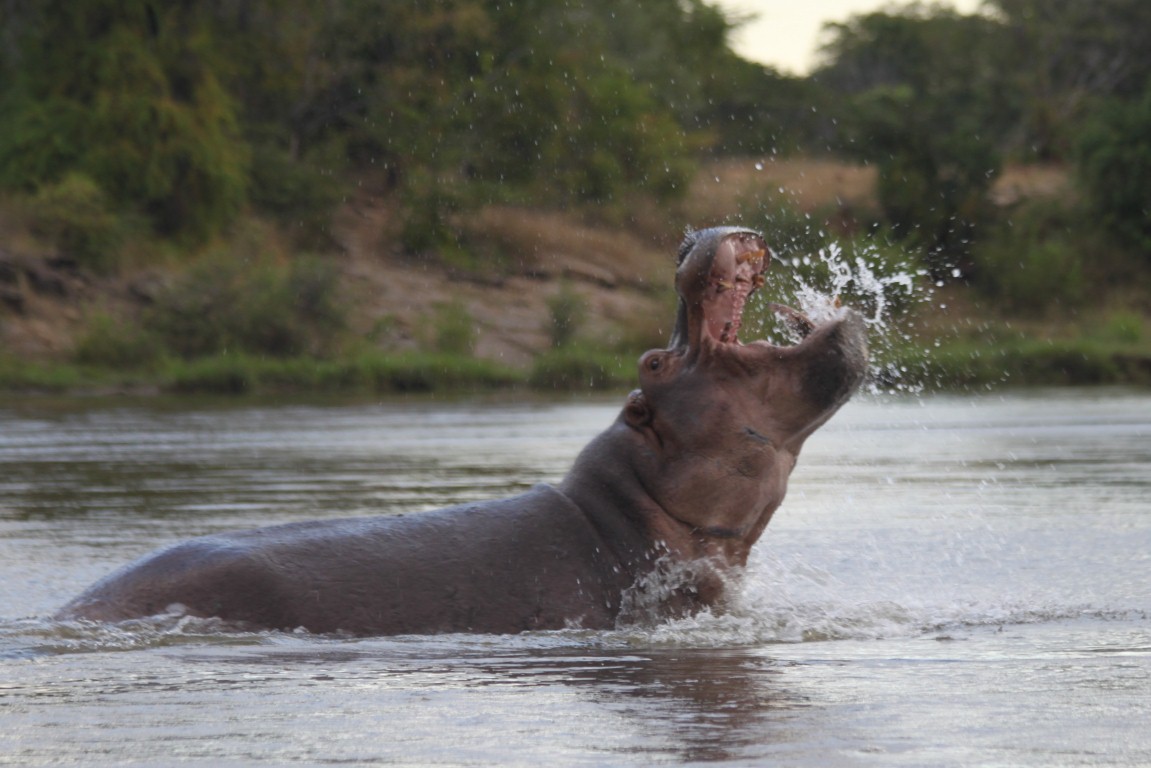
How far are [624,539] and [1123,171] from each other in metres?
33.6

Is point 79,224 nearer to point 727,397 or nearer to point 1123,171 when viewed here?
point 1123,171

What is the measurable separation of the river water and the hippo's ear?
0.58 m

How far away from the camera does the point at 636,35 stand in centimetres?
4859

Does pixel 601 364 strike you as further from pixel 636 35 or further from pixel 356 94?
pixel 636 35

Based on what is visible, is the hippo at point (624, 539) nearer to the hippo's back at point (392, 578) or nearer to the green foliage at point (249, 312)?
the hippo's back at point (392, 578)

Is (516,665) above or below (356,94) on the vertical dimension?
below

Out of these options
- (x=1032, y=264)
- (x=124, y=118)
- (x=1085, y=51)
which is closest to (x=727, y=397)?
(x=124, y=118)

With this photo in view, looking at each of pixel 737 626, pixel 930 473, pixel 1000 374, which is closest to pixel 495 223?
pixel 1000 374

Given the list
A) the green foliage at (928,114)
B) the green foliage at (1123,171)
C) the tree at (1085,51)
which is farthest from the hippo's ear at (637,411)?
the tree at (1085,51)

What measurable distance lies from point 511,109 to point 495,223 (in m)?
2.25

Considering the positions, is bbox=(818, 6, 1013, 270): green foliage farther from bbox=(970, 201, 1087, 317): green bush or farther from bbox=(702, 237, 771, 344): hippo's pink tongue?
bbox=(702, 237, 771, 344): hippo's pink tongue

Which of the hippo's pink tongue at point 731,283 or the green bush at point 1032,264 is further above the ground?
the green bush at point 1032,264

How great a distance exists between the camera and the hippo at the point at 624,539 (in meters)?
5.27

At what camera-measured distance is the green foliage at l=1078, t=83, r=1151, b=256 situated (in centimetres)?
3650
